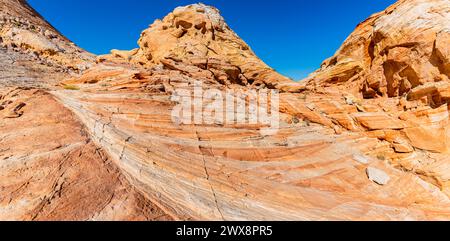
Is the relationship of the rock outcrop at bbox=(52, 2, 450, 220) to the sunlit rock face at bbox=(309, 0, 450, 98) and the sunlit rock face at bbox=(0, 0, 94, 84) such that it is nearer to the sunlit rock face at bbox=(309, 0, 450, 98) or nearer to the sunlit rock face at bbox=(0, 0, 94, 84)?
the sunlit rock face at bbox=(309, 0, 450, 98)

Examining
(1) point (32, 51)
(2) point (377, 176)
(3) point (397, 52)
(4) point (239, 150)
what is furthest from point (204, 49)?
(2) point (377, 176)

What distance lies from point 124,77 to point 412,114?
1540 centimetres

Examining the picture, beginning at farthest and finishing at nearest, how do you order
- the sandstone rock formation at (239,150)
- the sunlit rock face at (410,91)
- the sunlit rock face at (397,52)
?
the sunlit rock face at (397,52) → the sunlit rock face at (410,91) → the sandstone rock formation at (239,150)

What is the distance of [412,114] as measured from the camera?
44.7 ft

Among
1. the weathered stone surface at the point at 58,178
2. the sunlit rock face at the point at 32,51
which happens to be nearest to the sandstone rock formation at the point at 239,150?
the weathered stone surface at the point at 58,178

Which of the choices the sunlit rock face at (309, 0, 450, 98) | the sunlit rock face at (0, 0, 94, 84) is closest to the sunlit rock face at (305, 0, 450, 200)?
the sunlit rock face at (309, 0, 450, 98)

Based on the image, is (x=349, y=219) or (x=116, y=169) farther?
(x=349, y=219)

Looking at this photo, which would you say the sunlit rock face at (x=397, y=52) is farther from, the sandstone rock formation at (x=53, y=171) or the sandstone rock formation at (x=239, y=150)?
the sandstone rock formation at (x=53, y=171)

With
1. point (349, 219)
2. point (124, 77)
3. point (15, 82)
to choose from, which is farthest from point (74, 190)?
point (15, 82)

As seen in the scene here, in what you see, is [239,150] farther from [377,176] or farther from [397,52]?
[397,52]

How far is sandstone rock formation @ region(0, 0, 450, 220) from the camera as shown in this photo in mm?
6676

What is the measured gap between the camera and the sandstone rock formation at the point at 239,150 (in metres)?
6.68

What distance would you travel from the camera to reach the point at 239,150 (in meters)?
10.4
